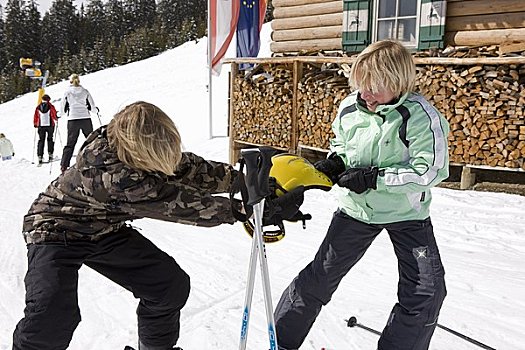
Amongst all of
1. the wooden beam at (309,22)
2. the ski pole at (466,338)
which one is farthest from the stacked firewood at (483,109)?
the ski pole at (466,338)

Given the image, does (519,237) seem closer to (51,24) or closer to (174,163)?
(174,163)

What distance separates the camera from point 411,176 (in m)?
2.47

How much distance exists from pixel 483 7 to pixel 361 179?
6379mm

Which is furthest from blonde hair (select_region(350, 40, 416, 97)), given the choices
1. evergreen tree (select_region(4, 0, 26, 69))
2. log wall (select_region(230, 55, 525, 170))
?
evergreen tree (select_region(4, 0, 26, 69))

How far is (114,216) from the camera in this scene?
2604mm

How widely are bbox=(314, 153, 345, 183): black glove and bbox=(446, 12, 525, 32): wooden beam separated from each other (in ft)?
19.2

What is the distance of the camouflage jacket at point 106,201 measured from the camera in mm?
2396

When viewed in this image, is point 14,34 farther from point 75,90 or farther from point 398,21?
point 398,21

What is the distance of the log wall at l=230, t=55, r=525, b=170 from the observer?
6.57 m

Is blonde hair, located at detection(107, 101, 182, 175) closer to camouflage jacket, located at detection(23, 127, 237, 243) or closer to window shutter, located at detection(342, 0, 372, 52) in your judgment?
camouflage jacket, located at detection(23, 127, 237, 243)

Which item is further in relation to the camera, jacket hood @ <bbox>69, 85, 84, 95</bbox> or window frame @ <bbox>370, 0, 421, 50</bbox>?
jacket hood @ <bbox>69, 85, 84, 95</bbox>

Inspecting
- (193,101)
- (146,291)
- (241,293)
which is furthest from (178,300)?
(193,101)

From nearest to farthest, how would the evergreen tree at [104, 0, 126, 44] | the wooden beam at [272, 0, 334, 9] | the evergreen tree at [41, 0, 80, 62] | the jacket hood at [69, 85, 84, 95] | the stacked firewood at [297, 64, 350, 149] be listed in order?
the stacked firewood at [297, 64, 350, 149] < the jacket hood at [69, 85, 84, 95] < the wooden beam at [272, 0, 334, 9] < the evergreen tree at [41, 0, 80, 62] < the evergreen tree at [104, 0, 126, 44]

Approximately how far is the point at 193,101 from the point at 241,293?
16490 millimetres
